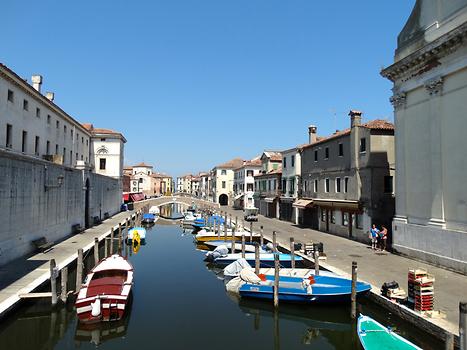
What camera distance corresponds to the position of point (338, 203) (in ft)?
97.4

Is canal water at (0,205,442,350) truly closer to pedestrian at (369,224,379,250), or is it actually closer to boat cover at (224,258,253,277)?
boat cover at (224,258,253,277)

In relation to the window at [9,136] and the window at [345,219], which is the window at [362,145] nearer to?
the window at [345,219]

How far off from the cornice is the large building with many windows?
5012 mm

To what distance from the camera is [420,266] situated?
61.3ft

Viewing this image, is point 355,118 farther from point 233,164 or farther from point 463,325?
point 233,164

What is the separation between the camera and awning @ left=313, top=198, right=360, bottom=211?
27325 mm

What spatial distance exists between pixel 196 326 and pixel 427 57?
17.3m

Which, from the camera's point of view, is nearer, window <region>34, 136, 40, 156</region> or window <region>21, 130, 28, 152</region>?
window <region>21, 130, 28, 152</region>

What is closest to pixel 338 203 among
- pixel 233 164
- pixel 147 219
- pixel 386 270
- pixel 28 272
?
pixel 386 270

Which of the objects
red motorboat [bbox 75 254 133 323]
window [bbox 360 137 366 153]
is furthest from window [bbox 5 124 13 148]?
window [bbox 360 137 366 153]

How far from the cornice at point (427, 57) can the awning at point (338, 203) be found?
9.31 m

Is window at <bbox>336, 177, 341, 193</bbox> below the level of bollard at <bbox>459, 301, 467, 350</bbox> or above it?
above

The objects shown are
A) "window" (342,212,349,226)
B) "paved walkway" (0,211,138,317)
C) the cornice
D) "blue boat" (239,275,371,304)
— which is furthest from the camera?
"window" (342,212,349,226)

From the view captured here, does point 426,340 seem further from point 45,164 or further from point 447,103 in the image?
point 45,164
